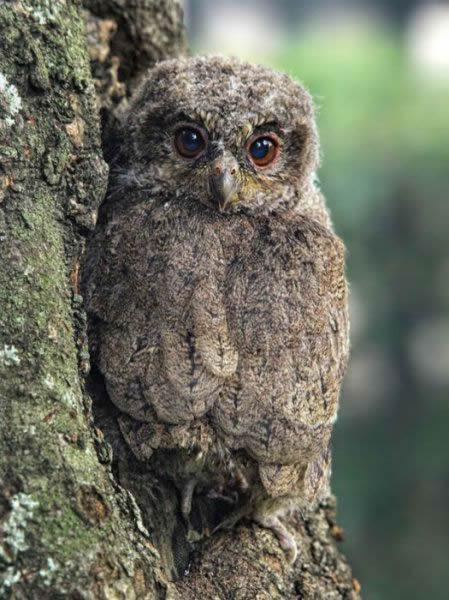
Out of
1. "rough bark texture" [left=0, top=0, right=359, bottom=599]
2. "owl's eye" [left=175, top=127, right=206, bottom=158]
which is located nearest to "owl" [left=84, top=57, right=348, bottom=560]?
"owl's eye" [left=175, top=127, right=206, bottom=158]

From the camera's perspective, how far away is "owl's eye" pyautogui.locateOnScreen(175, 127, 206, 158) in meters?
3.12

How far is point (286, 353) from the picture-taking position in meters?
2.86

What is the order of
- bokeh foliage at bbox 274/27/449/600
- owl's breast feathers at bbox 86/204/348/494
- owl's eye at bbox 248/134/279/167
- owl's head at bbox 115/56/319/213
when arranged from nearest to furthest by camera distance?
owl's breast feathers at bbox 86/204/348/494
owl's head at bbox 115/56/319/213
owl's eye at bbox 248/134/279/167
bokeh foliage at bbox 274/27/449/600

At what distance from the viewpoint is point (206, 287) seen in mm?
2850

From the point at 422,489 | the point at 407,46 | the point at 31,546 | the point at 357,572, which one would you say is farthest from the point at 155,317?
the point at 407,46

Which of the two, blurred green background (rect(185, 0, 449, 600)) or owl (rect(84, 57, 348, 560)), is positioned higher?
blurred green background (rect(185, 0, 449, 600))

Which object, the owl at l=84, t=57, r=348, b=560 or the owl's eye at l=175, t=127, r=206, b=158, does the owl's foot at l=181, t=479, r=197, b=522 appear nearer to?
the owl at l=84, t=57, r=348, b=560

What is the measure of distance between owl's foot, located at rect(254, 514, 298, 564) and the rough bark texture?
31 millimetres

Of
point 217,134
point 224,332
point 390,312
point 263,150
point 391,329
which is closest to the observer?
point 224,332

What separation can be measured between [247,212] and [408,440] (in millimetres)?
6369

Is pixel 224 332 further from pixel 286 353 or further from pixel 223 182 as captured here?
pixel 223 182

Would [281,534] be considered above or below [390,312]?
below

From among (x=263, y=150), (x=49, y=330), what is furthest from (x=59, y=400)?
(x=263, y=150)

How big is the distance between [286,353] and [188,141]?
78 centimetres
